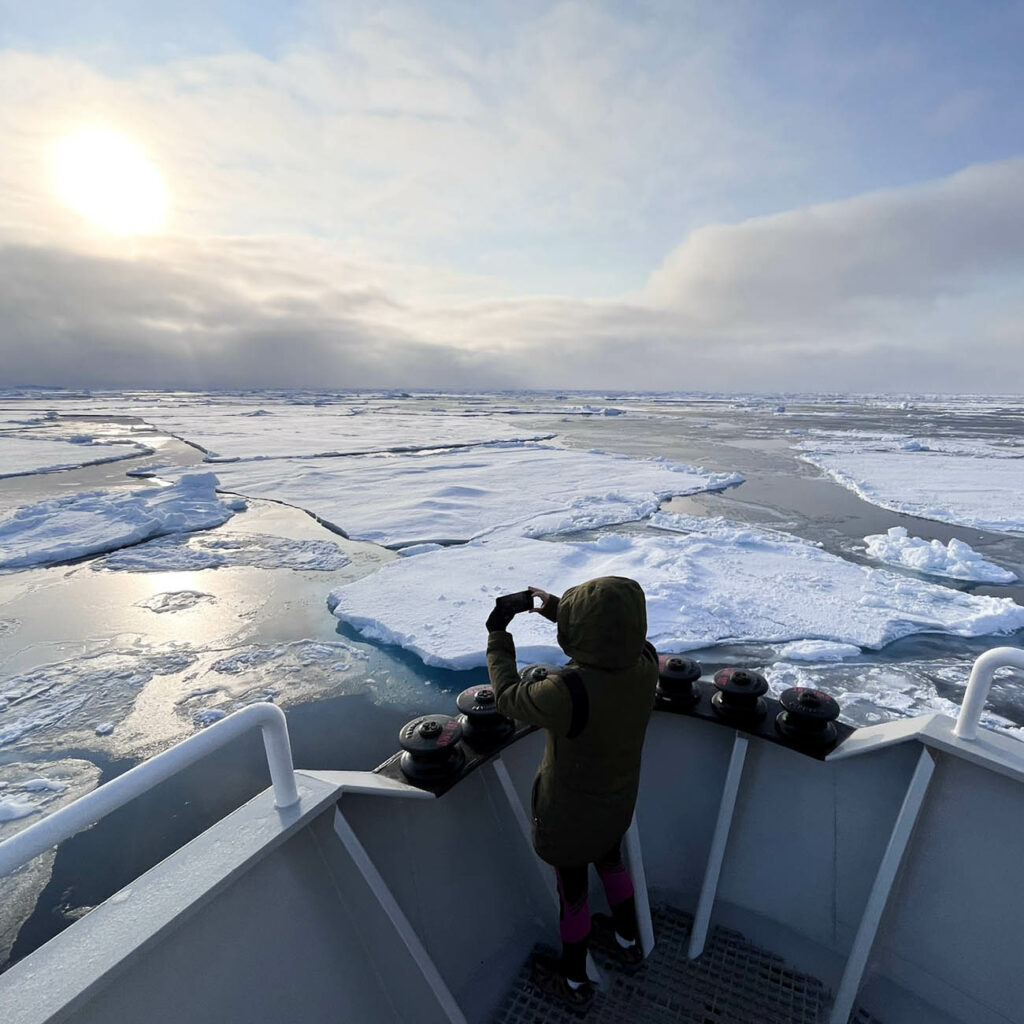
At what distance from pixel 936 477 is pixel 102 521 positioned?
1756 centimetres

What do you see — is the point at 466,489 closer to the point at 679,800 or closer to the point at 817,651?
the point at 817,651

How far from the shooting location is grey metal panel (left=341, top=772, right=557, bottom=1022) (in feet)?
5.68

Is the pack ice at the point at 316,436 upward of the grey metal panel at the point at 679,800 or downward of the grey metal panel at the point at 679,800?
downward

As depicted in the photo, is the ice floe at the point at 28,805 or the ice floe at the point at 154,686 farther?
the ice floe at the point at 154,686

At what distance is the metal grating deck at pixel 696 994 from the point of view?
178cm

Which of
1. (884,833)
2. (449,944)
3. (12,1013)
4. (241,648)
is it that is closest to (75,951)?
(12,1013)

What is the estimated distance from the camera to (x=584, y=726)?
1.37m

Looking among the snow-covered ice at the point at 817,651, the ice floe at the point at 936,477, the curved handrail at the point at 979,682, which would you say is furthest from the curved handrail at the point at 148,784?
the ice floe at the point at 936,477

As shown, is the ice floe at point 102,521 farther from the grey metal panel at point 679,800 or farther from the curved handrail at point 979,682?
the curved handrail at point 979,682

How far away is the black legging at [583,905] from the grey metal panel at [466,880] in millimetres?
310

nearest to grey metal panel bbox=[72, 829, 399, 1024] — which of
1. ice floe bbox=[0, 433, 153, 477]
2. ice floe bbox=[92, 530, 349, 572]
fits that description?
ice floe bbox=[92, 530, 349, 572]

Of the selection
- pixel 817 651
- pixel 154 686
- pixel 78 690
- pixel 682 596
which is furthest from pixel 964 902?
pixel 78 690

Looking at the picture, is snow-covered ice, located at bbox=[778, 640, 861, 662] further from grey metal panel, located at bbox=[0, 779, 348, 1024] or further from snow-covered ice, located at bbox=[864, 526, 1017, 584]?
grey metal panel, located at bbox=[0, 779, 348, 1024]

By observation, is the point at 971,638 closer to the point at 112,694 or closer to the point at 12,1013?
the point at 12,1013
